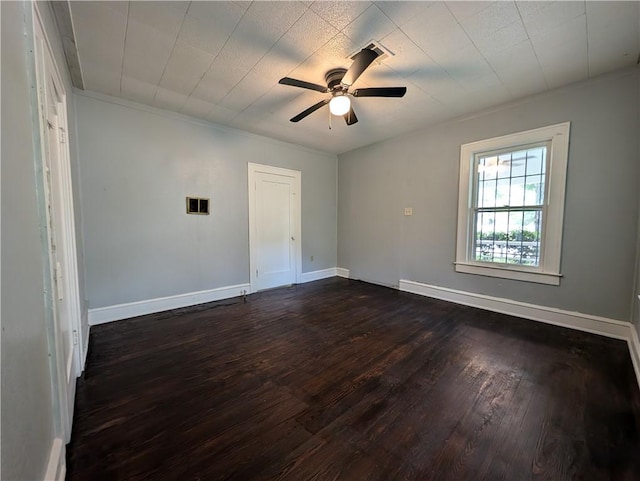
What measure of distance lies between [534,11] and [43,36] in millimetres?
→ 3170

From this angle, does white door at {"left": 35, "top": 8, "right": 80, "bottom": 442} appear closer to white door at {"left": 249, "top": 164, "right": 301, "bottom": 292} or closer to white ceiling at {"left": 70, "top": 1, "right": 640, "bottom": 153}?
white ceiling at {"left": 70, "top": 1, "right": 640, "bottom": 153}

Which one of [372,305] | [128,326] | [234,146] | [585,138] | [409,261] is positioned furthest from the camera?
[409,261]

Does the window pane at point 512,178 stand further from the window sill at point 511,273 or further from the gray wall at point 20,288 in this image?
the gray wall at point 20,288

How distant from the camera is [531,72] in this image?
258 cm

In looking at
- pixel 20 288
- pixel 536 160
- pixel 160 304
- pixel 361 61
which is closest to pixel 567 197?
pixel 536 160

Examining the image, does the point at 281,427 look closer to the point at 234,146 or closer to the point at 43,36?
the point at 43,36

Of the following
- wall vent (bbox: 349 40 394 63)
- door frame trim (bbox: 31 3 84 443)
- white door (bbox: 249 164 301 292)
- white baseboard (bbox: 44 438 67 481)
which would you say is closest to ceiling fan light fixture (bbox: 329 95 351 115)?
wall vent (bbox: 349 40 394 63)

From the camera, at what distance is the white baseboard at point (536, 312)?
2.71 meters

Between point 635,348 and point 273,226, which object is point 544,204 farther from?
point 273,226

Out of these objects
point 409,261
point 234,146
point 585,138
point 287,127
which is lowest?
point 409,261

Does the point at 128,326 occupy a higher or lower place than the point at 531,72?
lower

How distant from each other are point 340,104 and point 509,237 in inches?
110

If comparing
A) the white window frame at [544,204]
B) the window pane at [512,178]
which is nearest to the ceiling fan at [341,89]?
the white window frame at [544,204]

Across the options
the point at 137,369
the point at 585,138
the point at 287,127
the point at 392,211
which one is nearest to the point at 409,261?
the point at 392,211
